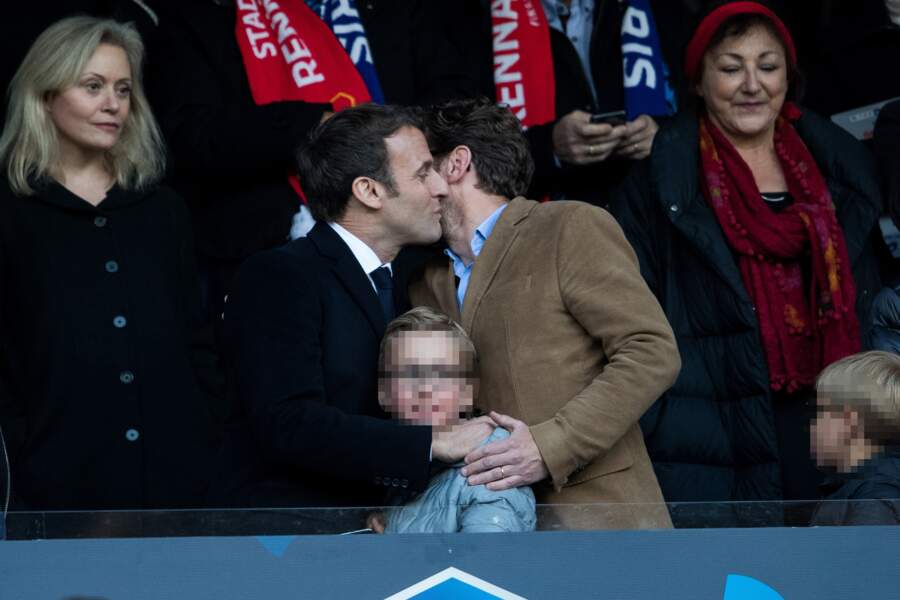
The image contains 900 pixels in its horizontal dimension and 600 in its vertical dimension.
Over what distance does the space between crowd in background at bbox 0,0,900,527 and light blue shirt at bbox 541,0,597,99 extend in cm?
1

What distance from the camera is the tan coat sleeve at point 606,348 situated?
321 cm

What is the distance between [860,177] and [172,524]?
7.78ft

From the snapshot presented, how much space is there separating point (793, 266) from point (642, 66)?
899 millimetres

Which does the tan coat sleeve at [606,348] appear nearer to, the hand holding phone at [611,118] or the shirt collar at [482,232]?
the shirt collar at [482,232]

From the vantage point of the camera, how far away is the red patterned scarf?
413 centimetres

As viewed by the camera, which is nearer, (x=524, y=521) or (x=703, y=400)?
(x=524, y=521)

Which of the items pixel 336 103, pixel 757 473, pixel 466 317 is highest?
pixel 336 103

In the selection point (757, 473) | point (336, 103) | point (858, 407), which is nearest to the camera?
point (858, 407)

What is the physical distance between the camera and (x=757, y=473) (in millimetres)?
4117

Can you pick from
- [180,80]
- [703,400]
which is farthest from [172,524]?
[180,80]

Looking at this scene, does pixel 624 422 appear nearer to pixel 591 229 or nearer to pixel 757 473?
pixel 591 229

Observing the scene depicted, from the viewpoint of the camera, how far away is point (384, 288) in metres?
3.47

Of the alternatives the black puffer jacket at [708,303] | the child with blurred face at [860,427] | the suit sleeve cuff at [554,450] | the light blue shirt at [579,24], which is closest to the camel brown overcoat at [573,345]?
the suit sleeve cuff at [554,450]

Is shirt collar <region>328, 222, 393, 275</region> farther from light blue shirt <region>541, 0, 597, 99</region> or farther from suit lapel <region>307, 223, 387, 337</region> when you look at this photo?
light blue shirt <region>541, 0, 597, 99</region>
